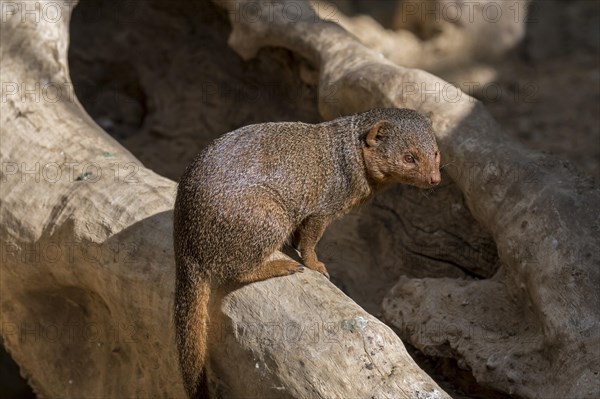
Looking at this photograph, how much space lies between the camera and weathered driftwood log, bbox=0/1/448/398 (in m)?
2.41

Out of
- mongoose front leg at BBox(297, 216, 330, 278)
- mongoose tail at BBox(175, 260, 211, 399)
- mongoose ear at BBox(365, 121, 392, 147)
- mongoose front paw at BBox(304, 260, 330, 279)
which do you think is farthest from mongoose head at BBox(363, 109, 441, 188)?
mongoose tail at BBox(175, 260, 211, 399)

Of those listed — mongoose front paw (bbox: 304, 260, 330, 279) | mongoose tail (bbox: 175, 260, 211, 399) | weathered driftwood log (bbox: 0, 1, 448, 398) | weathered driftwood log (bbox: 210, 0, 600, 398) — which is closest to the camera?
weathered driftwood log (bbox: 0, 1, 448, 398)

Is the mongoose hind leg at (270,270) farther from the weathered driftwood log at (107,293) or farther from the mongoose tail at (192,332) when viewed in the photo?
the mongoose tail at (192,332)

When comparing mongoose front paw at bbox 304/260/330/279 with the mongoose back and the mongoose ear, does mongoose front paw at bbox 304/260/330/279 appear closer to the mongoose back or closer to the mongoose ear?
the mongoose back

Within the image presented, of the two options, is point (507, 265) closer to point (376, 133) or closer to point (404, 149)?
point (404, 149)

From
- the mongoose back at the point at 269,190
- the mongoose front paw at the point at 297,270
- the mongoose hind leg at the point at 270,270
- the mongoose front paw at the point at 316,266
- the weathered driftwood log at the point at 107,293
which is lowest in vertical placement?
the weathered driftwood log at the point at 107,293

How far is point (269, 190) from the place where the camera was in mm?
2699

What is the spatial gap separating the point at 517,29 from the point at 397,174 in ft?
9.57

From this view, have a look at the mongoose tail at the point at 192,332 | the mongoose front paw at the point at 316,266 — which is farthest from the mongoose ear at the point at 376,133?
the mongoose tail at the point at 192,332

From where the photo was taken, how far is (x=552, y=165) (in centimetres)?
312

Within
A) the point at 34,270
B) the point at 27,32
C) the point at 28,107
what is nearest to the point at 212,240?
the point at 34,270

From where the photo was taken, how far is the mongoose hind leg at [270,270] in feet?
8.70

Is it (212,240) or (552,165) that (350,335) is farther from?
(552,165)

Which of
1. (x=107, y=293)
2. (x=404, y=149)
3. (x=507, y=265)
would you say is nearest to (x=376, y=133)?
(x=404, y=149)
